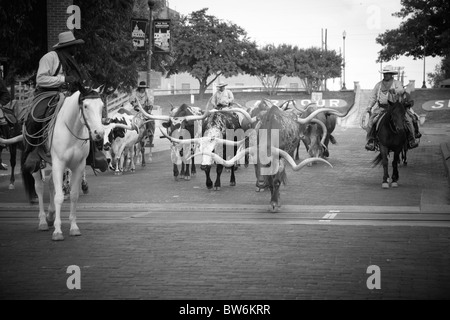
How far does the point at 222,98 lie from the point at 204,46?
2191 inches

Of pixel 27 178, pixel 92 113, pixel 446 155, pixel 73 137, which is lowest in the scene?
pixel 446 155

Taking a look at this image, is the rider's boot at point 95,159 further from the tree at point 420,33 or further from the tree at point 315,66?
the tree at point 315,66

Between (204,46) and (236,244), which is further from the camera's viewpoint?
(204,46)

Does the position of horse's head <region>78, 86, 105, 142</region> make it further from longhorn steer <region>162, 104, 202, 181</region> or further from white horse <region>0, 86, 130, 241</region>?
longhorn steer <region>162, 104, 202, 181</region>

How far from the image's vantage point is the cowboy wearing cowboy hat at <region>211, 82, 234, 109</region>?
18.3 metres

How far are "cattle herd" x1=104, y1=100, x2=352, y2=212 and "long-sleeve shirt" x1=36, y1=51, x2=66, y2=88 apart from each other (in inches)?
118

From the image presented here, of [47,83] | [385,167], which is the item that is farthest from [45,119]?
[385,167]

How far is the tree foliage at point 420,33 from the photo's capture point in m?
36.2

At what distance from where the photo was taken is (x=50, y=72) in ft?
37.1

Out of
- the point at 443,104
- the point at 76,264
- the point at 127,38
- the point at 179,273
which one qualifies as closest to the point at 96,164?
the point at 76,264

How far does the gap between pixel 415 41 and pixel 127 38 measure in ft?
73.3

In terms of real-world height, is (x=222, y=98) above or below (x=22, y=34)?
below

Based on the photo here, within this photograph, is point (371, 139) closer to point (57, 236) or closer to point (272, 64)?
point (57, 236)

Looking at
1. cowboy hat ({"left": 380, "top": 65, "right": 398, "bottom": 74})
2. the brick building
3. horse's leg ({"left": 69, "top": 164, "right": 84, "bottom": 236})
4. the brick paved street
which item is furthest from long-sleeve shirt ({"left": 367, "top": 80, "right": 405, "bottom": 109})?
the brick building
